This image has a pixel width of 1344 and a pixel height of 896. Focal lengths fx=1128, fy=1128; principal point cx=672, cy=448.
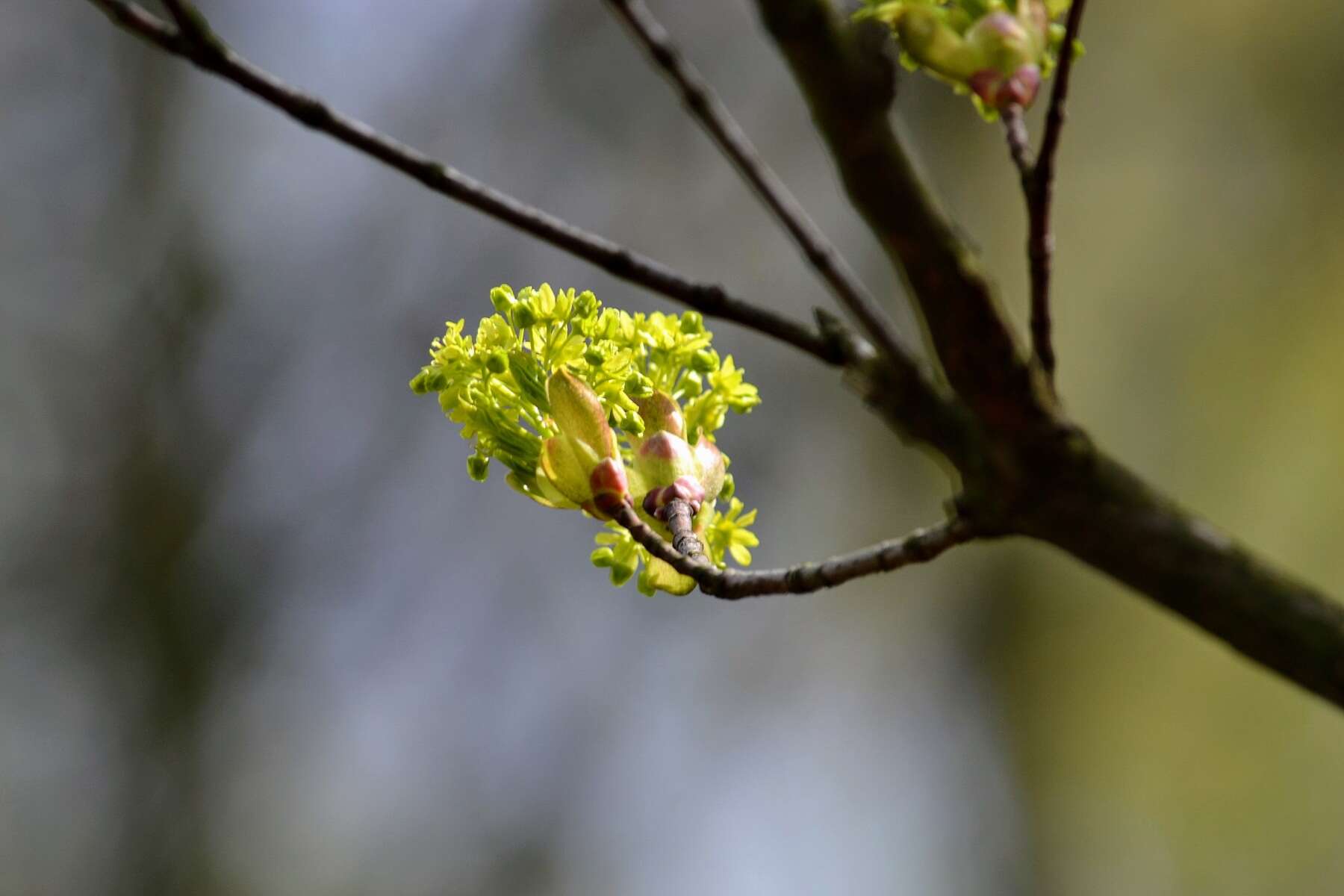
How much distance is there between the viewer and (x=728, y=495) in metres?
0.42

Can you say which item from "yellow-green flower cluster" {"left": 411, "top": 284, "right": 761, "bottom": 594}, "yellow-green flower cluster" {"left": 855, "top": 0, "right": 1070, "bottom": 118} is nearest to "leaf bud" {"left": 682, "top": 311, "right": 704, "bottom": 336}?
"yellow-green flower cluster" {"left": 411, "top": 284, "right": 761, "bottom": 594}

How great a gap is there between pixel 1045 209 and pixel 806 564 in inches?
4.2

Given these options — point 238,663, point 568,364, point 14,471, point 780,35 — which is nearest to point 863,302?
point 780,35

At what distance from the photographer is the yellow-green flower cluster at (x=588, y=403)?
0.37m

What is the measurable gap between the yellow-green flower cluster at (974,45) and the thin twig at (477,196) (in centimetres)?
14

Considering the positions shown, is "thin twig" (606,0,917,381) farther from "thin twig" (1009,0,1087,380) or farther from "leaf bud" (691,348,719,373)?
"leaf bud" (691,348,719,373)

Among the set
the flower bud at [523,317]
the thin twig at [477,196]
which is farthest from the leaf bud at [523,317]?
the thin twig at [477,196]

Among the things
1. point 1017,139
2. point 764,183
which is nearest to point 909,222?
point 764,183

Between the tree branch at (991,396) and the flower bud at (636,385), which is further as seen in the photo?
the flower bud at (636,385)

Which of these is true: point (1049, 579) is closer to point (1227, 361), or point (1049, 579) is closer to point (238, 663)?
point (1227, 361)

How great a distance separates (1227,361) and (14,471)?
231cm

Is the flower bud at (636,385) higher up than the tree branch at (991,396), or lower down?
higher up

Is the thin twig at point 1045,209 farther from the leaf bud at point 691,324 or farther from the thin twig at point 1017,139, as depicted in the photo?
the leaf bud at point 691,324

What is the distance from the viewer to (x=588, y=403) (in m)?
0.37
